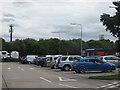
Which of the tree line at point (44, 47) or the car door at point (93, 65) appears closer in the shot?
the car door at point (93, 65)

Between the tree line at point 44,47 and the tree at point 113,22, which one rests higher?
the tree line at point 44,47

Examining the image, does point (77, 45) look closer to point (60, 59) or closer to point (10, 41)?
point (10, 41)

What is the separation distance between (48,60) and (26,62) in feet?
75.8

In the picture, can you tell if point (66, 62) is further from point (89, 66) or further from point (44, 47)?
point (44, 47)

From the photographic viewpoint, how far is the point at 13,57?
86375 millimetres

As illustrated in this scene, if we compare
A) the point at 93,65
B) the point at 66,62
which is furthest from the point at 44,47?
the point at 93,65

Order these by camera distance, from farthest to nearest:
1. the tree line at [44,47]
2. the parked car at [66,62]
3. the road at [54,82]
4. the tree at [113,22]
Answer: the tree line at [44,47]
the parked car at [66,62]
the tree at [113,22]
the road at [54,82]

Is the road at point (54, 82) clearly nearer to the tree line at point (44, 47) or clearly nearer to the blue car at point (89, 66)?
the blue car at point (89, 66)

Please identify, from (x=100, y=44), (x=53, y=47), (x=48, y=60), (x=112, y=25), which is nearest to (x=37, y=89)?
(x=112, y=25)

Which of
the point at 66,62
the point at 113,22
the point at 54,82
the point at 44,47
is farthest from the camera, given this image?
the point at 44,47

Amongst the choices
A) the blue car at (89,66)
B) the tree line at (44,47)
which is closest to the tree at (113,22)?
the blue car at (89,66)

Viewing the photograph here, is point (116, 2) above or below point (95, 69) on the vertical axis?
above

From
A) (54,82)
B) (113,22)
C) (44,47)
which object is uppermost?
(44,47)

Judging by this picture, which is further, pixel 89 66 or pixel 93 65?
pixel 93 65
